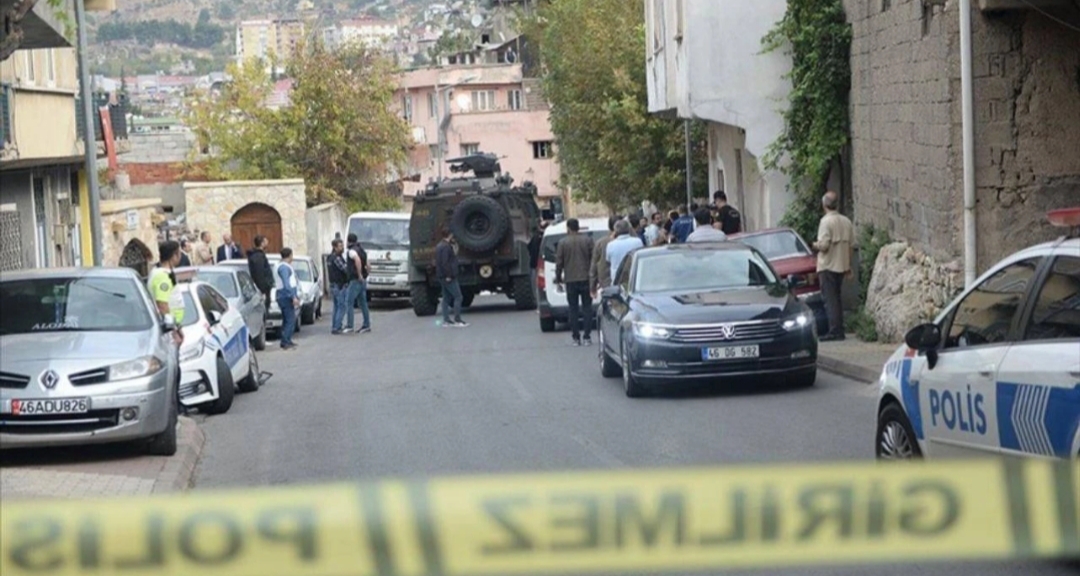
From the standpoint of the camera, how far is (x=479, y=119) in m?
77.4

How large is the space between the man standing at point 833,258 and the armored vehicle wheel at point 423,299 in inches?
633

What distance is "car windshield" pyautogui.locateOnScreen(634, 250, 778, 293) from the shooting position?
1653cm

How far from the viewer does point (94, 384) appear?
1245cm

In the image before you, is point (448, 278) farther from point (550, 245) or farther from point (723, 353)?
point (723, 353)

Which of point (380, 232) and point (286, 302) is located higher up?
point (380, 232)

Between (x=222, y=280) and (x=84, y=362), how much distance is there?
12.9 m

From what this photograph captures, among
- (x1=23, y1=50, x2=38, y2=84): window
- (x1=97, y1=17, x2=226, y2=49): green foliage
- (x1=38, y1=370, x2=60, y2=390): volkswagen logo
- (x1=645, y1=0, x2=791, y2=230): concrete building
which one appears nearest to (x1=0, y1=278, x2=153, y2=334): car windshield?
(x1=38, y1=370, x2=60, y2=390): volkswagen logo

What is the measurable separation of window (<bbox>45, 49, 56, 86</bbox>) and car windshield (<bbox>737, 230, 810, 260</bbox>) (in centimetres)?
1249

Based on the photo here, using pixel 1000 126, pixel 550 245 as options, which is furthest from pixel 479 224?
pixel 1000 126

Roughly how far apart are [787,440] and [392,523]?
27.1ft

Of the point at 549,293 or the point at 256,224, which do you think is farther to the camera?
the point at 256,224

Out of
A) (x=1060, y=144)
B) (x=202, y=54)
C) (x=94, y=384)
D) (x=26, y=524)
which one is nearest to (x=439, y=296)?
(x=1060, y=144)

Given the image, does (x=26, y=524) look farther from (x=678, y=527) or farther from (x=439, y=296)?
(x=439, y=296)

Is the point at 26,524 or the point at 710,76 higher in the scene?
the point at 710,76
